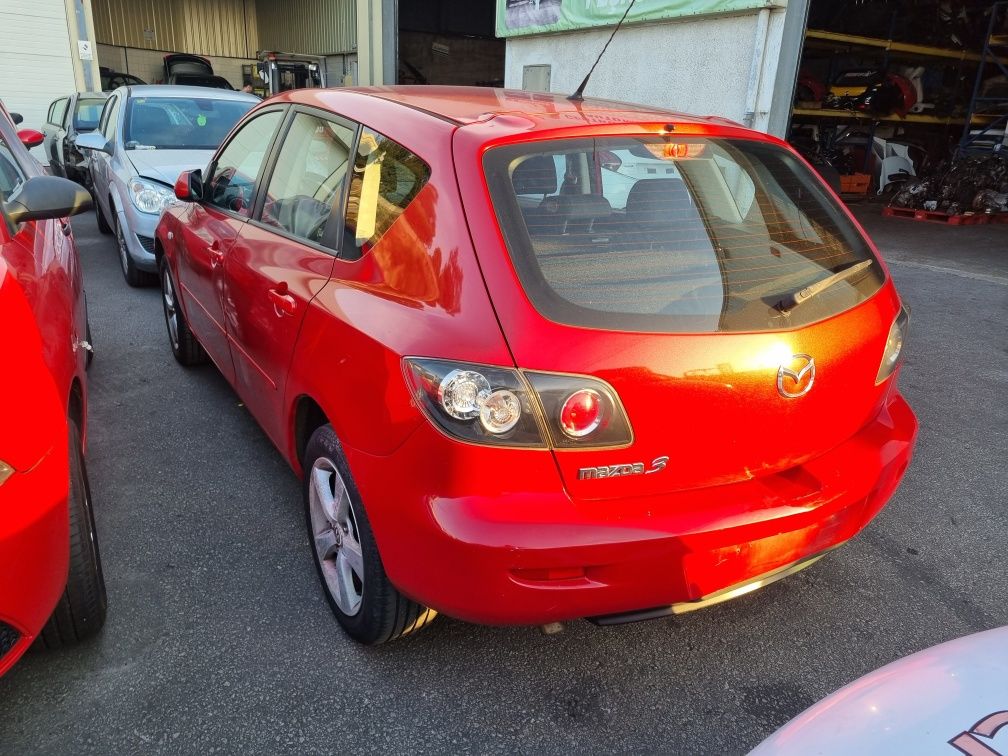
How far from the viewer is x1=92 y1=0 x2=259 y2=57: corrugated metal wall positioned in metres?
26.4

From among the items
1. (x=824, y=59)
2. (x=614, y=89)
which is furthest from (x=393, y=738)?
(x=824, y=59)

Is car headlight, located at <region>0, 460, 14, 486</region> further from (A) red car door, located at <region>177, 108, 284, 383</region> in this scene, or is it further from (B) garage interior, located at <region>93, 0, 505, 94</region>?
(B) garage interior, located at <region>93, 0, 505, 94</region>

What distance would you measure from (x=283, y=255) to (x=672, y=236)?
133cm

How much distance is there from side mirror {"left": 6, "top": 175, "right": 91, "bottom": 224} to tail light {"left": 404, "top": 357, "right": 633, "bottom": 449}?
1702 millimetres

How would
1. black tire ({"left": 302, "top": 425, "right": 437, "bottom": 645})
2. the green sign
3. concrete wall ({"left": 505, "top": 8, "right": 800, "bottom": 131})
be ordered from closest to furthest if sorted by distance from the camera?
black tire ({"left": 302, "top": 425, "right": 437, "bottom": 645})
concrete wall ({"left": 505, "top": 8, "right": 800, "bottom": 131})
the green sign

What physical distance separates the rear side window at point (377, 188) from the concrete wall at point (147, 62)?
28491 mm

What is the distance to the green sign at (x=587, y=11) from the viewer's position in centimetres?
859

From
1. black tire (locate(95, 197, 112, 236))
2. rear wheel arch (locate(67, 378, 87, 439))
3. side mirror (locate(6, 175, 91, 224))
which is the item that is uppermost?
side mirror (locate(6, 175, 91, 224))

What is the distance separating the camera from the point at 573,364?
173 cm

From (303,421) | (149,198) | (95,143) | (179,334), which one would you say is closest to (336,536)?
(303,421)

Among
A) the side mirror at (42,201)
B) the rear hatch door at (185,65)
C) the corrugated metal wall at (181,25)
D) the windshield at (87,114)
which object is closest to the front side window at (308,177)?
the side mirror at (42,201)

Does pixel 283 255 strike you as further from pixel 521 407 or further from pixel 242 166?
pixel 521 407

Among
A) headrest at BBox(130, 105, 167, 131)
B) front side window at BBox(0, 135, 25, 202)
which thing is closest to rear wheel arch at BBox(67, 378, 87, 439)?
front side window at BBox(0, 135, 25, 202)

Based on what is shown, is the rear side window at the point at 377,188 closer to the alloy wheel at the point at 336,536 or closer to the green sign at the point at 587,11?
the alloy wheel at the point at 336,536
